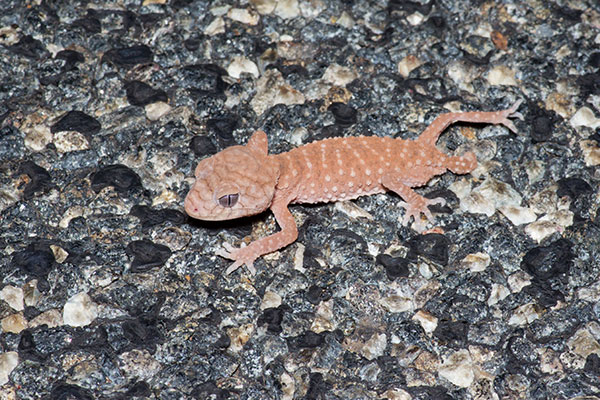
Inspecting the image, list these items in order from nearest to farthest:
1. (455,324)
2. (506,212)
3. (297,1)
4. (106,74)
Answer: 1. (455,324)
2. (506,212)
3. (106,74)
4. (297,1)

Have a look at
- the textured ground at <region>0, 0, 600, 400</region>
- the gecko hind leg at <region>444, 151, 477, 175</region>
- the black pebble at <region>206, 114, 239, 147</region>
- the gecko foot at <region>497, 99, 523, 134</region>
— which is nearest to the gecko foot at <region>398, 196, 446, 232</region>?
the textured ground at <region>0, 0, 600, 400</region>

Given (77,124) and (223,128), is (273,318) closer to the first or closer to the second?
(223,128)

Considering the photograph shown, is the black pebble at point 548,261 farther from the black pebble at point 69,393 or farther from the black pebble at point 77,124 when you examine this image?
the black pebble at point 77,124

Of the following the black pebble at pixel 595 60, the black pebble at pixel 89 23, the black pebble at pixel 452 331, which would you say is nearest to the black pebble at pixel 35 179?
the black pebble at pixel 89 23

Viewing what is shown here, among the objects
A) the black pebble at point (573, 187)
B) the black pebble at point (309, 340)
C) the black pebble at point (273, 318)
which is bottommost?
the black pebble at point (309, 340)

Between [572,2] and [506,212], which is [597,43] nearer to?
[572,2]

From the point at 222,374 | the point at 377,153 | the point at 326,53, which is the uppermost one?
the point at 326,53

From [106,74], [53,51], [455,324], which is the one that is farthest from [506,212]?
[53,51]

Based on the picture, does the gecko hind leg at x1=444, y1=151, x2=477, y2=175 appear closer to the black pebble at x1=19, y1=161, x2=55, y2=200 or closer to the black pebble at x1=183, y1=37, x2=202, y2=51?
the black pebble at x1=183, y1=37, x2=202, y2=51
